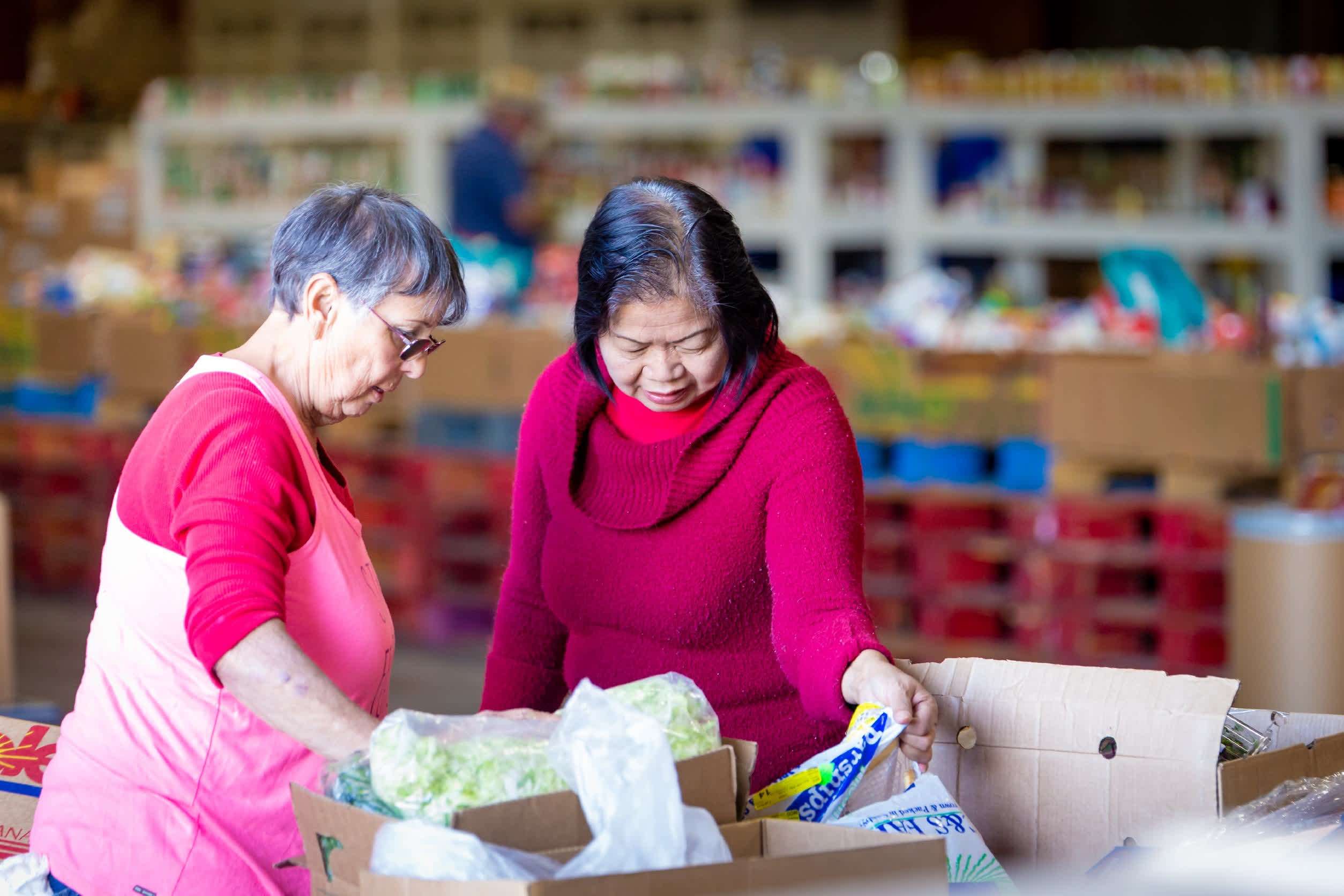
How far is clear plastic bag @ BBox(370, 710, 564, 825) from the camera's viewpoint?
4.17 ft

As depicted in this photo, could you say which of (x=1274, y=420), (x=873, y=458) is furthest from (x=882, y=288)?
(x=1274, y=420)

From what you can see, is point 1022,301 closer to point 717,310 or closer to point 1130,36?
point 717,310

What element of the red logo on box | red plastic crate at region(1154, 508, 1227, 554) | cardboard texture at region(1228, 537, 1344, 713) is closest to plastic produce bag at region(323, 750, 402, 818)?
the red logo on box

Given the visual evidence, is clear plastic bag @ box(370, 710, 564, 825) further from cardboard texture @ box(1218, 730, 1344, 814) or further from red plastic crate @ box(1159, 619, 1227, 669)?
red plastic crate @ box(1159, 619, 1227, 669)

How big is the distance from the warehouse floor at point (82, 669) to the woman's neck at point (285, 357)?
325 cm

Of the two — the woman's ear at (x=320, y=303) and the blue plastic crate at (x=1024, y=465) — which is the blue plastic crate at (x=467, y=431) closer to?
the blue plastic crate at (x=1024, y=465)

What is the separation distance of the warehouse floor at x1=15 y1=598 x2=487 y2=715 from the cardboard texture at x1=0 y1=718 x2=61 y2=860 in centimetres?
299

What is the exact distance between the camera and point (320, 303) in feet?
5.22

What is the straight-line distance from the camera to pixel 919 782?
1.55 metres

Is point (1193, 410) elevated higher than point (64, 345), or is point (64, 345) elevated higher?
point (64, 345)

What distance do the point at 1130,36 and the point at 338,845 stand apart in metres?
10.5

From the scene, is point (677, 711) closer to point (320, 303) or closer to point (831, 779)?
point (831, 779)

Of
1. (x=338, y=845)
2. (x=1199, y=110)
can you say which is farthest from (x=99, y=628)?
(x=1199, y=110)

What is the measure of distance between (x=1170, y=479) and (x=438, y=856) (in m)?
3.55
